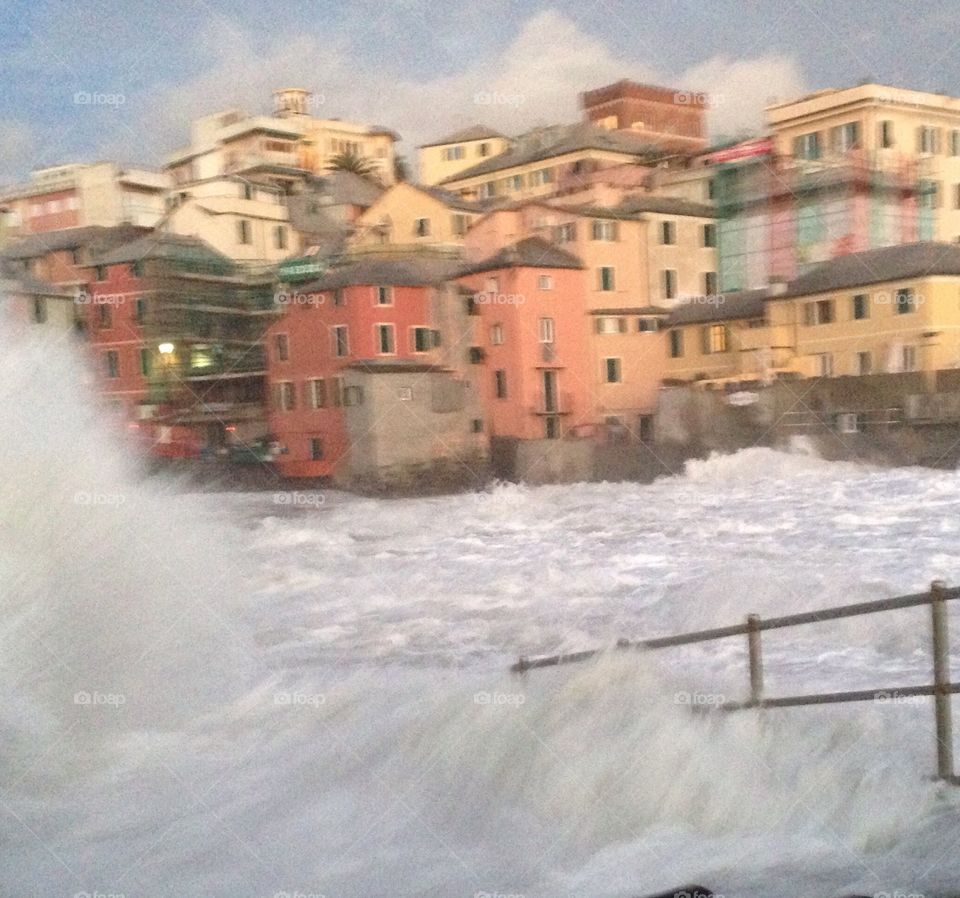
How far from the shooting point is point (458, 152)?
11.2 ft

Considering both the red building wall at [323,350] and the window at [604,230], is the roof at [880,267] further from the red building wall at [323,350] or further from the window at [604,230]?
the red building wall at [323,350]

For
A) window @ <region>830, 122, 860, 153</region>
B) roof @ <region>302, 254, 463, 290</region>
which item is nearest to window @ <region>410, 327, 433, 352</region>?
roof @ <region>302, 254, 463, 290</region>

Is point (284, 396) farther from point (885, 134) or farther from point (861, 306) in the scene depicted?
point (885, 134)

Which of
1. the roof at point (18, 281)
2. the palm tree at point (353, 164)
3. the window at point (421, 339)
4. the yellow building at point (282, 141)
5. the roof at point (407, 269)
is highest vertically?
the yellow building at point (282, 141)

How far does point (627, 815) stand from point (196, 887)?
3.42 ft

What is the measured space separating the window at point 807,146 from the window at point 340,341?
1.56 m

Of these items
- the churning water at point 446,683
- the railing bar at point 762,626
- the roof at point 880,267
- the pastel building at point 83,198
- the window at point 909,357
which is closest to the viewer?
the railing bar at point 762,626

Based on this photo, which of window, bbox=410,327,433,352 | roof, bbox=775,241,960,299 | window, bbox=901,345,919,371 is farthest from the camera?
window, bbox=410,327,433,352

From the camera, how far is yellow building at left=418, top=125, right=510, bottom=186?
3387 mm

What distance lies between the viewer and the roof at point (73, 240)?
339cm

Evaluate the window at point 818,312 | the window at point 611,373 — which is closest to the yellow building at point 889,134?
the window at point 818,312

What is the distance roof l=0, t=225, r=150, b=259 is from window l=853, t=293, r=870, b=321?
2333 millimetres

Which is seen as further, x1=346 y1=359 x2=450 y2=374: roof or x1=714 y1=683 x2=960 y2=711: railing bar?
x1=346 y1=359 x2=450 y2=374: roof

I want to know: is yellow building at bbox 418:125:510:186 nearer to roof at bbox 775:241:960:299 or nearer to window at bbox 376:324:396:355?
window at bbox 376:324:396:355
